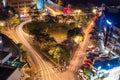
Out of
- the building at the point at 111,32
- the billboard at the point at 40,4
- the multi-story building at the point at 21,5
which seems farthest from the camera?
the billboard at the point at 40,4

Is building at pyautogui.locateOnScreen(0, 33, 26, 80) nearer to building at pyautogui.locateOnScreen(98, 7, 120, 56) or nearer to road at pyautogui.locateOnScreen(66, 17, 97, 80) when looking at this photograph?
road at pyautogui.locateOnScreen(66, 17, 97, 80)

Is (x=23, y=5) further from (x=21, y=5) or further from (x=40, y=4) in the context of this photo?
(x=40, y=4)

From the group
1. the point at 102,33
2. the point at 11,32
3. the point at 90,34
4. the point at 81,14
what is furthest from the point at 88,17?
the point at 11,32

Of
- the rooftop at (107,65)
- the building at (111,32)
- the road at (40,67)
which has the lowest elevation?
the road at (40,67)

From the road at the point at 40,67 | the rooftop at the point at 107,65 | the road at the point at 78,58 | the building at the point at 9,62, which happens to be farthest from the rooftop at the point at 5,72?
the rooftop at the point at 107,65

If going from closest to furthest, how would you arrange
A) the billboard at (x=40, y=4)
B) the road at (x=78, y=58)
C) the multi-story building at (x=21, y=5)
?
the road at (x=78, y=58) < the multi-story building at (x=21, y=5) < the billboard at (x=40, y=4)

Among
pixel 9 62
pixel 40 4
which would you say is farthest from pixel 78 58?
pixel 40 4

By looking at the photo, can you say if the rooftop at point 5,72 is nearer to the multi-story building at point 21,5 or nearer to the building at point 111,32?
the building at point 111,32

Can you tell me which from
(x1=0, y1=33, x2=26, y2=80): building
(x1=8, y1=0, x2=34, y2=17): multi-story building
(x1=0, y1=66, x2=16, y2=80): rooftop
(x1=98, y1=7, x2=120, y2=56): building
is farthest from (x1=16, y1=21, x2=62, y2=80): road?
(x1=8, y1=0, x2=34, y2=17): multi-story building
